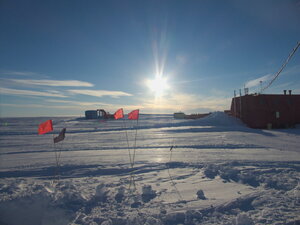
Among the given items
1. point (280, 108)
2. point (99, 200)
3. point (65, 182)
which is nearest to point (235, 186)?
point (99, 200)

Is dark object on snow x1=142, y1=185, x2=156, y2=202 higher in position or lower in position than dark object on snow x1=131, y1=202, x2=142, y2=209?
higher

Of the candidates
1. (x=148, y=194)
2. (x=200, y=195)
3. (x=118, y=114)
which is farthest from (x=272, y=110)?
(x=148, y=194)

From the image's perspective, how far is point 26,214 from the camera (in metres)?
3.59

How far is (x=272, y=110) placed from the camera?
19812mm

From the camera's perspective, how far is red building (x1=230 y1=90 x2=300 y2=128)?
19.7 metres

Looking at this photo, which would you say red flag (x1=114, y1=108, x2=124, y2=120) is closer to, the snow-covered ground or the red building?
the snow-covered ground

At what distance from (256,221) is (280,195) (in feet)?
4.52

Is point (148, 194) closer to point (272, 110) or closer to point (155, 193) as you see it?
point (155, 193)

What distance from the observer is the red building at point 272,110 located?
1970cm

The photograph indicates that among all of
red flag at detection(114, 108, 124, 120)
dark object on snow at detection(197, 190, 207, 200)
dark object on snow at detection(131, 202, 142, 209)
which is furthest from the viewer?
red flag at detection(114, 108, 124, 120)

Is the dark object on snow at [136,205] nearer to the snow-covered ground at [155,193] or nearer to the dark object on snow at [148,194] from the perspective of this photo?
the snow-covered ground at [155,193]

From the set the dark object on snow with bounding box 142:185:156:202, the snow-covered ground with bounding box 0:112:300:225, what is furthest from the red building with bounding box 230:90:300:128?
the dark object on snow with bounding box 142:185:156:202

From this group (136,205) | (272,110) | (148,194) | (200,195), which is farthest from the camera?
(272,110)

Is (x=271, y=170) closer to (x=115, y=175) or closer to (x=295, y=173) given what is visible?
(x=295, y=173)
